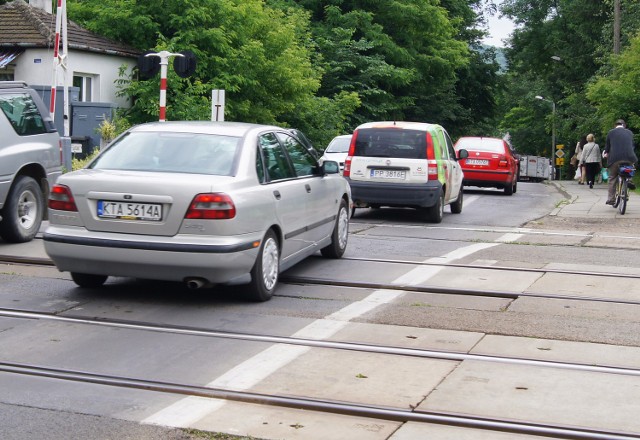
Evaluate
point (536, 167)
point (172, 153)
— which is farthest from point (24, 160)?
point (536, 167)

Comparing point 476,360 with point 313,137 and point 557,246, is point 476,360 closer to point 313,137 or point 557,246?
point 557,246

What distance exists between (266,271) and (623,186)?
12.3m

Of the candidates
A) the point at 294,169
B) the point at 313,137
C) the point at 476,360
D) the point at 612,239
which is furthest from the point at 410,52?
the point at 476,360

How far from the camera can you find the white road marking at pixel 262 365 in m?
5.28

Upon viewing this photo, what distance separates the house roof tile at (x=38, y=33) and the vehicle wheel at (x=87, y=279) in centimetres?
2033

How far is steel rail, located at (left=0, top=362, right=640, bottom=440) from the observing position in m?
5.09

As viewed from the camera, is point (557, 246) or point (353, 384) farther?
point (557, 246)

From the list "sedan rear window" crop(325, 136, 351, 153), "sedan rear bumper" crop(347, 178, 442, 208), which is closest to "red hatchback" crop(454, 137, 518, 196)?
"sedan rear window" crop(325, 136, 351, 153)

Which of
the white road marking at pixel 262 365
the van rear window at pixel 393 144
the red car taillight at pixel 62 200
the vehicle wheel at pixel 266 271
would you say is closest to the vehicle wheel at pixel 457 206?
the van rear window at pixel 393 144

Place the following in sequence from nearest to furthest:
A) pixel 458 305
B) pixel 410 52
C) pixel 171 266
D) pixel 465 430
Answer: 1. pixel 465 430
2. pixel 171 266
3. pixel 458 305
4. pixel 410 52

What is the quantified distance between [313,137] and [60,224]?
1141 inches

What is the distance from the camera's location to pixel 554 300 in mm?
9000

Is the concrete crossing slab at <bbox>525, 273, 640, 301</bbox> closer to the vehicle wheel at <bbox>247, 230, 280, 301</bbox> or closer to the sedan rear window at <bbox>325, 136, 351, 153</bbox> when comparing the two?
the vehicle wheel at <bbox>247, 230, 280, 301</bbox>

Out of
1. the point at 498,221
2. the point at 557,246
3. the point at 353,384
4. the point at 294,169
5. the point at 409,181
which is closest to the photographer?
the point at 353,384
